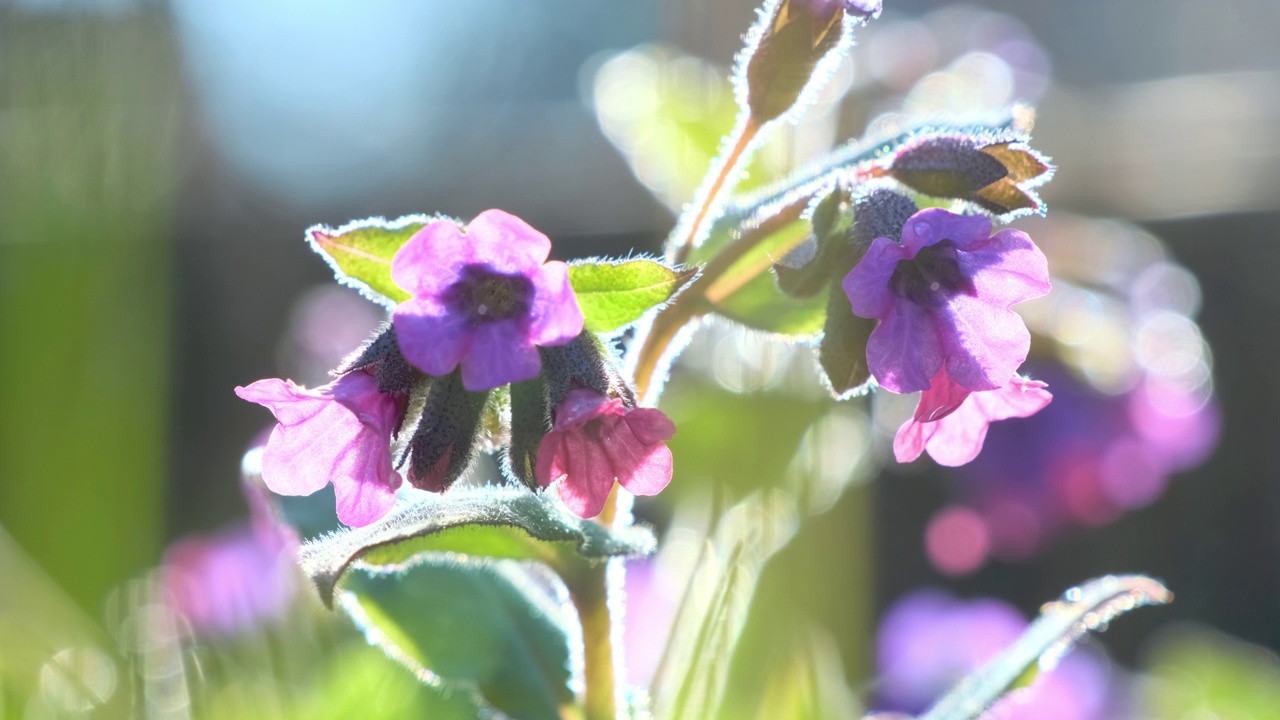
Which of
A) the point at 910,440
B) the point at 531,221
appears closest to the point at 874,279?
the point at 910,440

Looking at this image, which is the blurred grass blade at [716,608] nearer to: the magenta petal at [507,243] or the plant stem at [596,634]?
the plant stem at [596,634]

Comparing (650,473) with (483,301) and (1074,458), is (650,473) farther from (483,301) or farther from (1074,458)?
(1074,458)

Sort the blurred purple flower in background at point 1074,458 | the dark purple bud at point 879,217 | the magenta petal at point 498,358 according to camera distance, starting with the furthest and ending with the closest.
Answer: the blurred purple flower in background at point 1074,458
the dark purple bud at point 879,217
the magenta petal at point 498,358

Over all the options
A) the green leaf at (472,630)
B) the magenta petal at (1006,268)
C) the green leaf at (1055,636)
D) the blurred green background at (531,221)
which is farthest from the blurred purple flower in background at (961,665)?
the magenta petal at (1006,268)

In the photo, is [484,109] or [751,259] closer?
[751,259]

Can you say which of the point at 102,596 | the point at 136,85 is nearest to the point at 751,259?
the point at 136,85

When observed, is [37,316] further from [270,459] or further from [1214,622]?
[1214,622]
